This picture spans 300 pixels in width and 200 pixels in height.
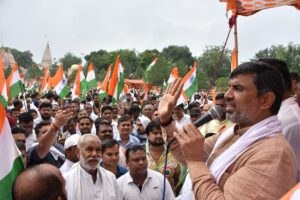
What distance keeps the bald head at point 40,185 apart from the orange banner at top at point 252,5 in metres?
2.73

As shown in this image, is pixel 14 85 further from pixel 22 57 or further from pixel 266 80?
pixel 22 57

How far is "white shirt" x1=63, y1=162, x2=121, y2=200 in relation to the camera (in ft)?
10.6

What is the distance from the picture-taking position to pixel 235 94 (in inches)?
71.9

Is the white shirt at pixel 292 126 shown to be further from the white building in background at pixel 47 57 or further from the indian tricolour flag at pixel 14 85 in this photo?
the white building in background at pixel 47 57

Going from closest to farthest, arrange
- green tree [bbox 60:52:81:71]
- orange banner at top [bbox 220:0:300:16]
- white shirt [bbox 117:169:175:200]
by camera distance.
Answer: orange banner at top [bbox 220:0:300:16]
white shirt [bbox 117:169:175:200]
green tree [bbox 60:52:81:71]

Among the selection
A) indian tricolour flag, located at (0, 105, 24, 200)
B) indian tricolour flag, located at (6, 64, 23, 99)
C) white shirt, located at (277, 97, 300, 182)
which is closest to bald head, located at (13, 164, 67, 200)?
indian tricolour flag, located at (0, 105, 24, 200)

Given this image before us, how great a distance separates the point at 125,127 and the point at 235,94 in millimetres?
3931

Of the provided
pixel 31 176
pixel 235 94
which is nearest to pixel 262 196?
pixel 235 94

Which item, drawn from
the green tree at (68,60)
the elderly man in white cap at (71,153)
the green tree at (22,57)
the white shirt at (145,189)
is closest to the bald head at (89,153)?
the white shirt at (145,189)

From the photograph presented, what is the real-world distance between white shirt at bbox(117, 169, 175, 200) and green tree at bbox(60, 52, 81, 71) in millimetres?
82843

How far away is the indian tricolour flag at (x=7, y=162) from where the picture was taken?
1.91m

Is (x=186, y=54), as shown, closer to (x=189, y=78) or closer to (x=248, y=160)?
(x=189, y=78)

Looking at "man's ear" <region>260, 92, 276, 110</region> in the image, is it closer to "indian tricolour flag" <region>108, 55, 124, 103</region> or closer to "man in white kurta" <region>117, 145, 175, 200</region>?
"man in white kurta" <region>117, 145, 175, 200</region>

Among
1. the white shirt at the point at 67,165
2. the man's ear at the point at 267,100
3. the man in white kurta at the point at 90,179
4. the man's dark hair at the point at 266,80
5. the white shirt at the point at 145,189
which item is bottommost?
the white shirt at the point at 145,189
